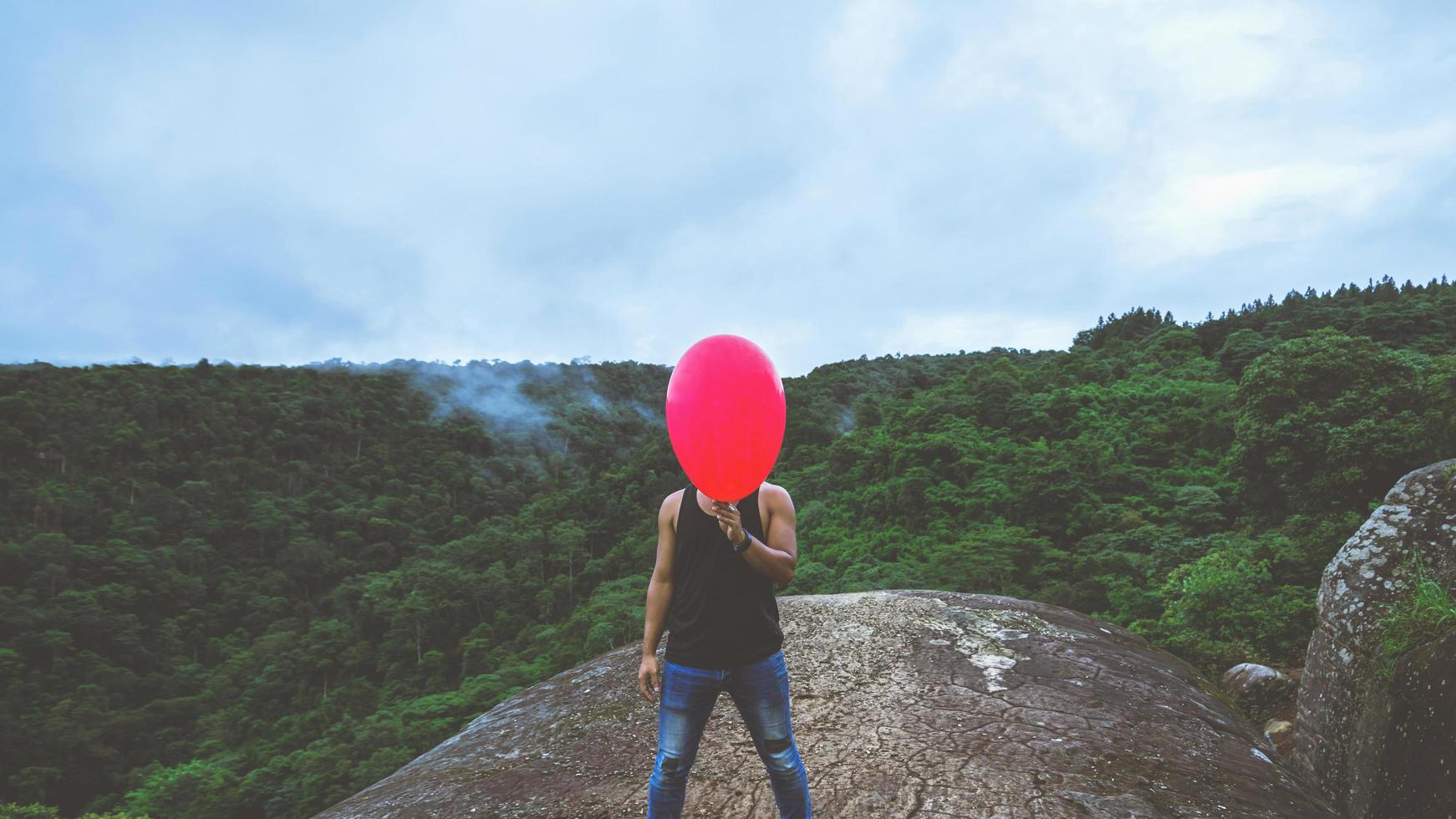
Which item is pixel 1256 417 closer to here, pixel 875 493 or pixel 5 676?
pixel 875 493

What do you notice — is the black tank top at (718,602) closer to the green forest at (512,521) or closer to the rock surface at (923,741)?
the rock surface at (923,741)

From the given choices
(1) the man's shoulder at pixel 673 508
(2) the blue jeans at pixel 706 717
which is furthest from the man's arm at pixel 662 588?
(2) the blue jeans at pixel 706 717

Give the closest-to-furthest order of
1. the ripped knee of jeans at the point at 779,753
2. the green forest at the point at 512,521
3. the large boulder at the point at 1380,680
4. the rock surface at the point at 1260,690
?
the ripped knee of jeans at the point at 779,753 < the large boulder at the point at 1380,680 < the rock surface at the point at 1260,690 < the green forest at the point at 512,521

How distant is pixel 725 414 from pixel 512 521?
2548 inches

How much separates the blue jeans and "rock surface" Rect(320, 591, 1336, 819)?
1.40 m

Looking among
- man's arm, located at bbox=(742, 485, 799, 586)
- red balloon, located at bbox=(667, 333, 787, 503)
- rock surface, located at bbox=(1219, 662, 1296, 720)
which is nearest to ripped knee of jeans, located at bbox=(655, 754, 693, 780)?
man's arm, located at bbox=(742, 485, 799, 586)

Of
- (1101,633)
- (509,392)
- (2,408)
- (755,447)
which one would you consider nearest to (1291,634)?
(1101,633)

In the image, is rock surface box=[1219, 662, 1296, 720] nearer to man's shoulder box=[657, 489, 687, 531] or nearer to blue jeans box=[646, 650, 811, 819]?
blue jeans box=[646, 650, 811, 819]

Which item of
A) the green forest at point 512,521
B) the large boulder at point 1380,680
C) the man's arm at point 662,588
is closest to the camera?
the man's arm at point 662,588

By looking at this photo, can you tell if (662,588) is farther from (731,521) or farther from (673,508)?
(731,521)

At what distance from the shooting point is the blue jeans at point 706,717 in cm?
250

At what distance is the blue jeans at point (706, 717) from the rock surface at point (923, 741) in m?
1.40

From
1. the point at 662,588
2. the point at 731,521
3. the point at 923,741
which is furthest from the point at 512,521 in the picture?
the point at 731,521

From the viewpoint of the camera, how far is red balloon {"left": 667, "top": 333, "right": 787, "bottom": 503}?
2416 millimetres
